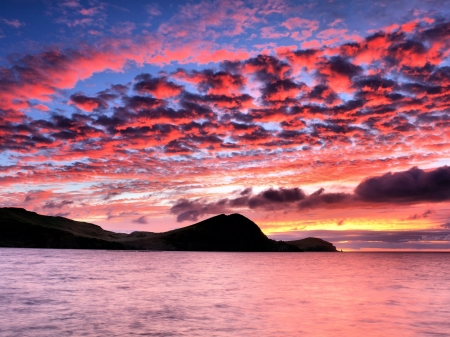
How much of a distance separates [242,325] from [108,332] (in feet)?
30.6

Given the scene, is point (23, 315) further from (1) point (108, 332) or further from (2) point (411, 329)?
(2) point (411, 329)

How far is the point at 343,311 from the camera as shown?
110 feet

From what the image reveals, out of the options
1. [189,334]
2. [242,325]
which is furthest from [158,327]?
[242,325]

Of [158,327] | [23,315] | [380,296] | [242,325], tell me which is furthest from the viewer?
[380,296]

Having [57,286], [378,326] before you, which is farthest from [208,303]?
[57,286]

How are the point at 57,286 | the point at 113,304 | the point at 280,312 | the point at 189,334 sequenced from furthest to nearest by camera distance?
the point at 57,286 < the point at 113,304 < the point at 280,312 < the point at 189,334

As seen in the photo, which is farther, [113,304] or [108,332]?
[113,304]

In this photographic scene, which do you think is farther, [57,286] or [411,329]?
[57,286]

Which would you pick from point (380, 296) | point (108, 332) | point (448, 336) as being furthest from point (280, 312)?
point (380, 296)

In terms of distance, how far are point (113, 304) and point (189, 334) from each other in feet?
47.0

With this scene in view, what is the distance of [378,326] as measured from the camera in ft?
92.3

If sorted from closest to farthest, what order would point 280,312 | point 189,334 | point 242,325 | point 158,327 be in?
point 189,334 → point 158,327 → point 242,325 → point 280,312

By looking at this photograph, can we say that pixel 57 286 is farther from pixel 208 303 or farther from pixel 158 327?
pixel 158 327

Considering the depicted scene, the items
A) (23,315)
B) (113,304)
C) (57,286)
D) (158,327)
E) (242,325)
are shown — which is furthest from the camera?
(57,286)
